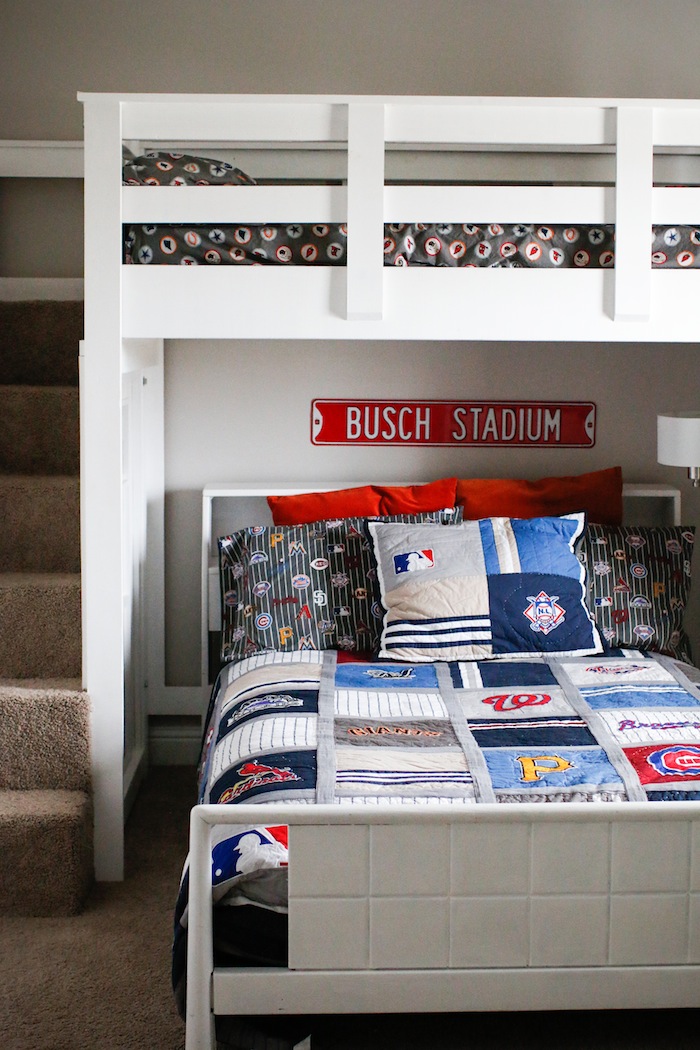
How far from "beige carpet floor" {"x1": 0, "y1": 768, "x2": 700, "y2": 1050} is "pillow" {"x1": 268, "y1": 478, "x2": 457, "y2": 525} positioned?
3.63 ft

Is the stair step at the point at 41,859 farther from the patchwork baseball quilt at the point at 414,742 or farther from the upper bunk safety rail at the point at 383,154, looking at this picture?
the upper bunk safety rail at the point at 383,154

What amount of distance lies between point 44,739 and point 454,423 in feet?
5.06

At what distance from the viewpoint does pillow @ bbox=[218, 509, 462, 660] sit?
2.94 meters

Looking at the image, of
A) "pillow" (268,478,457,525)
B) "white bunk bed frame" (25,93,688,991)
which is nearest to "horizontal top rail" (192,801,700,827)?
"white bunk bed frame" (25,93,688,991)

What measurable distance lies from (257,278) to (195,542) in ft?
3.91

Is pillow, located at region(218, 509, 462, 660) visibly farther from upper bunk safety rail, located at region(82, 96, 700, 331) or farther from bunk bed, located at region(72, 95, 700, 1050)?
upper bunk safety rail, located at region(82, 96, 700, 331)

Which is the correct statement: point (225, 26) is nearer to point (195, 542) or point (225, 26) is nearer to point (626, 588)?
point (195, 542)

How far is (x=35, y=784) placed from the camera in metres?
2.56

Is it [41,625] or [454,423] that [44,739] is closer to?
[41,625]

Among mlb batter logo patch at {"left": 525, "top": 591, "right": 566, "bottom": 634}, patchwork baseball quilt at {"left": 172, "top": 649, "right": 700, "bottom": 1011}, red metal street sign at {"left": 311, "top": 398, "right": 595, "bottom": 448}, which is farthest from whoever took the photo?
red metal street sign at {"left": 311, "top": 398, "right": 595, "bottom": 448}

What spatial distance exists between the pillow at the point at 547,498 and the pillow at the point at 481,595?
0.27 meters

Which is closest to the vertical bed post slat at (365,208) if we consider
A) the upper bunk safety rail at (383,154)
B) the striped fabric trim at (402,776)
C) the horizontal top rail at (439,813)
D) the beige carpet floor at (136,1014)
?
the upper bunk safety rail at (383,154)

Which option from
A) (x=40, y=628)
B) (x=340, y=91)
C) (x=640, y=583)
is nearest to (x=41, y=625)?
(x=40, y=628)

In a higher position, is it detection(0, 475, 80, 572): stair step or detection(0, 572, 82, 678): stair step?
detection(0, 475, 80, 572): stair step
